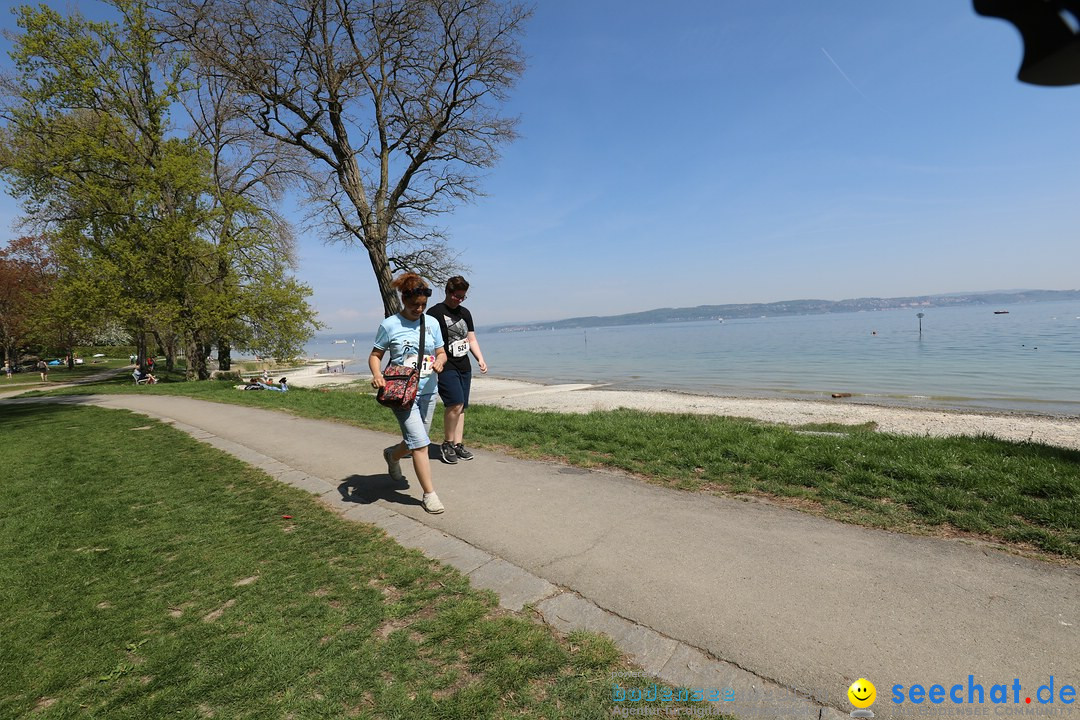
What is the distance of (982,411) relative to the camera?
13.8m

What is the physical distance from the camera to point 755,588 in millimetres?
2775

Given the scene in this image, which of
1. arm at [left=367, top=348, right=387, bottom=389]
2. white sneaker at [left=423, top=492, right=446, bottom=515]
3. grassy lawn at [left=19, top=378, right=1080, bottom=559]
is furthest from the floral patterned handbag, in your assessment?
grassy lawn at [left=19, top=378, right=1080, bottom=559]

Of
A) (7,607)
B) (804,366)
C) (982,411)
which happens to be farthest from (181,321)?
(804,366)

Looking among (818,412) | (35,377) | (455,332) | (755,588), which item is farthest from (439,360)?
(35,377)

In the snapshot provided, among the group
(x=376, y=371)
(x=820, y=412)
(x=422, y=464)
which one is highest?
(x=376, y=371)

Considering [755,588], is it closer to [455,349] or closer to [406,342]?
[406,342]

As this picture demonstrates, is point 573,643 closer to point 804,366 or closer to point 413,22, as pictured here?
point 413,22

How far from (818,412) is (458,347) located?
11.9 metres

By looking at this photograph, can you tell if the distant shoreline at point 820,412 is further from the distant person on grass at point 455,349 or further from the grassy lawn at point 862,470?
the distant person on grass at point 455,349

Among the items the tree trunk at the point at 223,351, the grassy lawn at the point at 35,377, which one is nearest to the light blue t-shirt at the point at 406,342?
the tree trunk at the point at 223,351

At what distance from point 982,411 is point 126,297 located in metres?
30.1

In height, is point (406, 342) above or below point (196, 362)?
above

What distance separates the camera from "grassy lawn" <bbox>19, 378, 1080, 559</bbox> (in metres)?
3.52

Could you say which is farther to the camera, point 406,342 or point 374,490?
point 374,490
